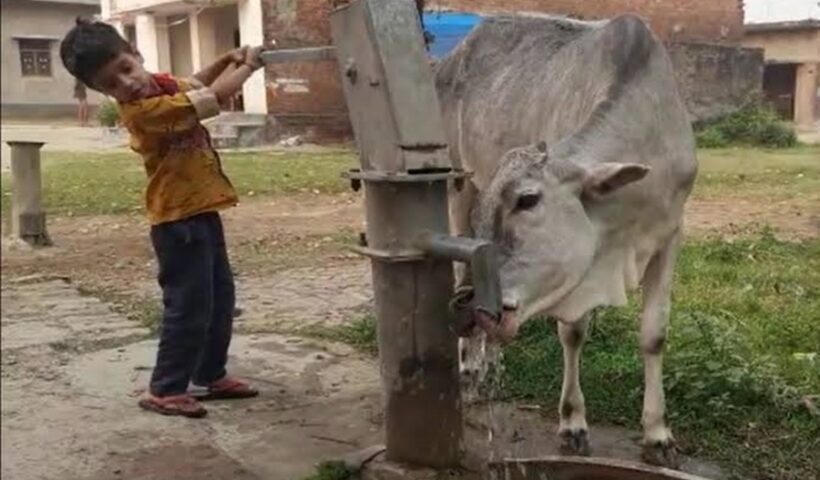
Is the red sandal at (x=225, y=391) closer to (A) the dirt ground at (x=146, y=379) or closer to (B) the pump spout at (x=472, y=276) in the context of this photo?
(A) the dirt ground at (x=146, y=379)

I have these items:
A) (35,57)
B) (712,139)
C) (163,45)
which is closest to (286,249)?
(163,45)

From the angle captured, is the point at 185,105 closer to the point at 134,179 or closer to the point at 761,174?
the point at 134,179

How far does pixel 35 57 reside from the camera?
1538mm

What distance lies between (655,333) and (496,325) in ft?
3.00

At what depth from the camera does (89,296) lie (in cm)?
573

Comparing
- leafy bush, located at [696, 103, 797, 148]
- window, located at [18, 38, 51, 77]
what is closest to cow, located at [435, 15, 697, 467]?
window, located at [18, 38, 51, 77]

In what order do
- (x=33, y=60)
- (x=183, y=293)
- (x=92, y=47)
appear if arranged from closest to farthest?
(x=33, y=60), (x=92, y=47), (x=183, y=293)

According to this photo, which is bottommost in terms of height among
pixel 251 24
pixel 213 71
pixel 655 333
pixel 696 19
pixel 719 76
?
pixel 655 333

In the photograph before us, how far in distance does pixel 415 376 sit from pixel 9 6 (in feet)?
5.45

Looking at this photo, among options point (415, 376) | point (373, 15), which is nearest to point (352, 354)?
point (415, 376)

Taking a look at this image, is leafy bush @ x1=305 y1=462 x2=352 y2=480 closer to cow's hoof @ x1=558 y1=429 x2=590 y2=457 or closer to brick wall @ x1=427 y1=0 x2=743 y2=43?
cow's hoof @ x1=558 y1=429 x2=590 y2=457

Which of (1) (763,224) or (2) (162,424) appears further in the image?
(1) (763,224)

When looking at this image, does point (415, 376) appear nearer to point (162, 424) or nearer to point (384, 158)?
point (384, 158)

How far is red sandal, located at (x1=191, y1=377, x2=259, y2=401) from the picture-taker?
3904mm
